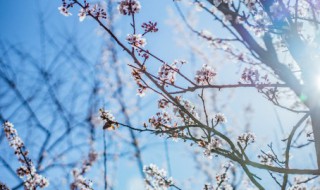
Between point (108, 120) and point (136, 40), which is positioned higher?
point (136, 40)

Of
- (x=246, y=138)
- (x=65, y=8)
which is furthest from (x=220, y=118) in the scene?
(x=65, y=8)

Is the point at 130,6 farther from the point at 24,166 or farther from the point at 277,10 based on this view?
the point at 24,166

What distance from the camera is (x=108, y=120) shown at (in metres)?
3.14

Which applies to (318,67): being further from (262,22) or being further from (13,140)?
(13,140)

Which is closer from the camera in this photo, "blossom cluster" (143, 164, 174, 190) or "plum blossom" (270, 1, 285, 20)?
"plum blossom" (270, 1, 285, 20)

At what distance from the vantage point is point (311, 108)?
2885 millimetres

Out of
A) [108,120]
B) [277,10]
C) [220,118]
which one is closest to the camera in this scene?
[277,10]

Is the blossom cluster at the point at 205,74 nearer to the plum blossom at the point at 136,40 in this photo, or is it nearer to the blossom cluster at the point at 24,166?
the plum blossom at the point at 136,40

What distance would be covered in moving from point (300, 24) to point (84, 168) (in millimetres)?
5990

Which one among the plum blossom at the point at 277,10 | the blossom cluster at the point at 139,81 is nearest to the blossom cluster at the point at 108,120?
the blossom cluster at the point at 139,81

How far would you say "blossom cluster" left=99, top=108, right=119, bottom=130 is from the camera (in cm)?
311

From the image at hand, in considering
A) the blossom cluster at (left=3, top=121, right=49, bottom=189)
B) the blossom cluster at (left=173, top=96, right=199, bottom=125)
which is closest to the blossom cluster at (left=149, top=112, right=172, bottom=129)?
the blossom cluster at (left=173, top=96, right=199, bottom=125)

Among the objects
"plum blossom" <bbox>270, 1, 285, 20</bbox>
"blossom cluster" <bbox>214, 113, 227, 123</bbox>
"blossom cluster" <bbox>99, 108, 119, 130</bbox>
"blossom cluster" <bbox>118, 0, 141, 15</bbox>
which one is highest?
"blossom cluster" <bbox>118, 0, 141, 15</bbox>

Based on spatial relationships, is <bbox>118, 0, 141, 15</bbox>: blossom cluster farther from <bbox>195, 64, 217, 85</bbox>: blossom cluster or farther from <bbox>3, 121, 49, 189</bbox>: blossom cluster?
<bbox>3, 121, 49, 189</bbox>: blossom cluster
